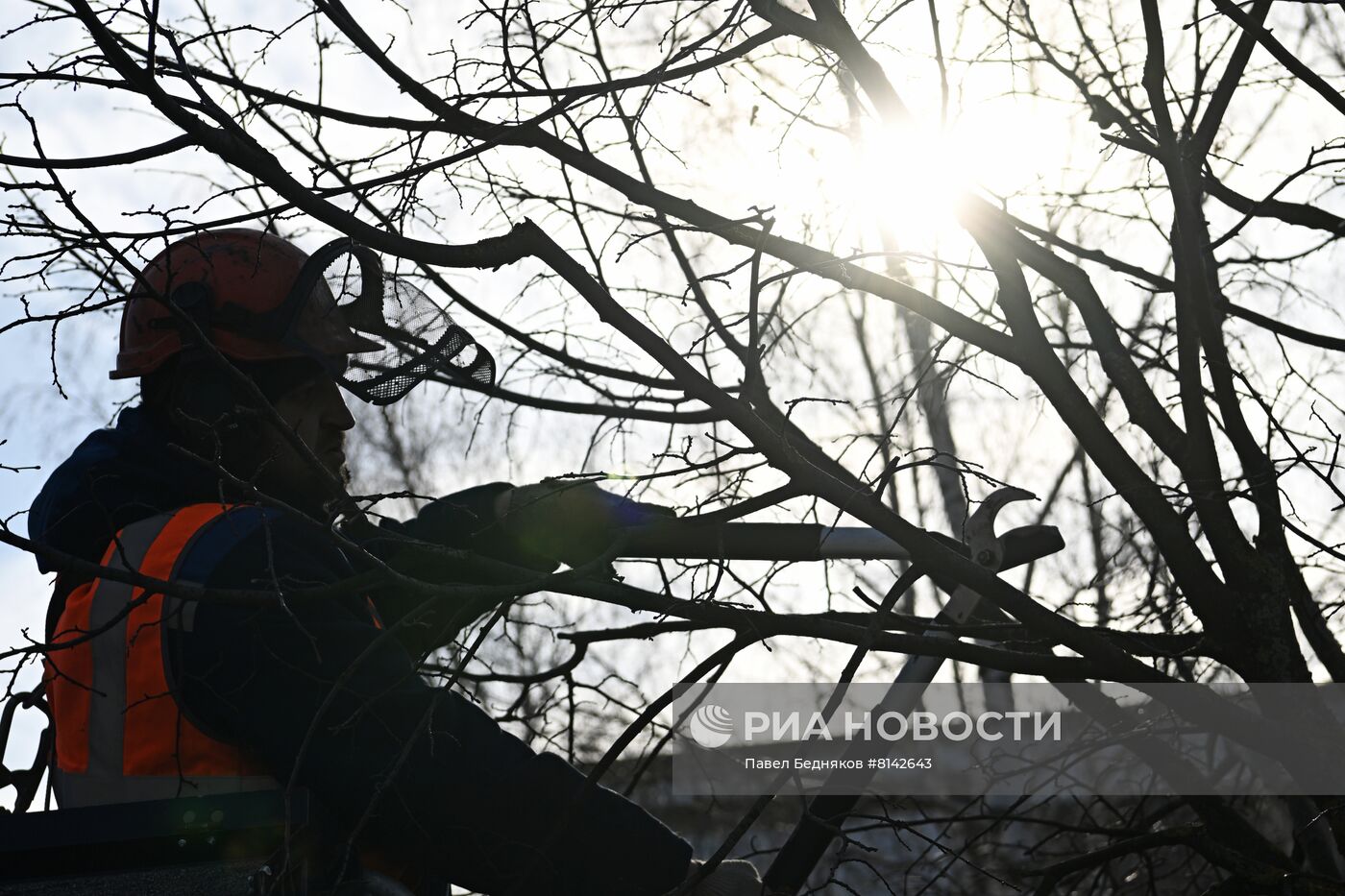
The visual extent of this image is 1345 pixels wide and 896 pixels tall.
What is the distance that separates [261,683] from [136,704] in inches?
7.7

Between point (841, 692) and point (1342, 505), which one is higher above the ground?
point (1342, 505)

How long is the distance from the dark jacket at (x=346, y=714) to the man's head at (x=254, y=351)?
16cm

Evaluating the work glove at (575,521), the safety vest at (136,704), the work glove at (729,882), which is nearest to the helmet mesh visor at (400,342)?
the work glove at (575,521)

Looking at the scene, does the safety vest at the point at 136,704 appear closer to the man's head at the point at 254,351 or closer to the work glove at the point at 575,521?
the man's head at the point at 254,351

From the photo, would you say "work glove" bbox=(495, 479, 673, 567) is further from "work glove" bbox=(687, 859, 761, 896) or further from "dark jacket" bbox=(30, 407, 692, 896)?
"work glove" bbox=(687, 859, 761, 896)

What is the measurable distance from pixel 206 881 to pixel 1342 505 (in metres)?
2.11

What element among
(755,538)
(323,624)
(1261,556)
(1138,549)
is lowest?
(323,624)

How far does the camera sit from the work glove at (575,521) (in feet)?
10.4

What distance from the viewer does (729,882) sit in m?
2.68

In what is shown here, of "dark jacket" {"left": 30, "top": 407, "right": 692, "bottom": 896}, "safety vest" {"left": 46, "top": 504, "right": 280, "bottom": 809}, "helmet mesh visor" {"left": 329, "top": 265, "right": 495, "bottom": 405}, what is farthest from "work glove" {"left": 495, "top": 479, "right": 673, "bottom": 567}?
"safety vest" {"left": 46, "top": 504, "right": 280, "bottom": 809}

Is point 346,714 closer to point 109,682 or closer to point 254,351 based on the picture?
point 109,682

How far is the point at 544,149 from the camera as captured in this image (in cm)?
264

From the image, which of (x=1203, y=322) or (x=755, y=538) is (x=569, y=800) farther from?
(x=1203, y=322)

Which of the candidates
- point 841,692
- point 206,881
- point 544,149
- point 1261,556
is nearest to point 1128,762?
point 1261,556
